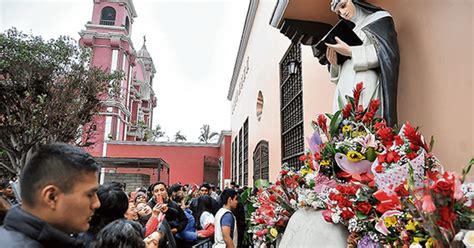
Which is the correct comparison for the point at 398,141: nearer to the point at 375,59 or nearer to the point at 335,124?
the point at 335,124

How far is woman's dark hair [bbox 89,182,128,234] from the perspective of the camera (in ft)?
6.30

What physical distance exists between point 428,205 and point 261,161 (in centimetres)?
777

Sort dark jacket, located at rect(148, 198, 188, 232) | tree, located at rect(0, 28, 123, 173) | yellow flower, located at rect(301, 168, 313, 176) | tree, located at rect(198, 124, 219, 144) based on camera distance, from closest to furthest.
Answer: yellow flower, located at rect(301, 168, 313, 176), dark jacket, located at rect(148, 198, 188, 232), tree, located at rect(0, 28, 123, 173), tree, located at rect(198, 124, 219, 144)

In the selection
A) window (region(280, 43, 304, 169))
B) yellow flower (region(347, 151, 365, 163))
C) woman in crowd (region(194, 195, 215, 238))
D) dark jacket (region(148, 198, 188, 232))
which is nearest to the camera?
yellow flower (region(347, 151, 365, 163))

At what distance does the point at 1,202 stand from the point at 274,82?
20.4 feet

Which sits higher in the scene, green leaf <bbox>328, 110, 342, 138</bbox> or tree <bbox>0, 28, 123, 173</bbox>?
tree <bbox>0, 28, 123, 173</bbox>

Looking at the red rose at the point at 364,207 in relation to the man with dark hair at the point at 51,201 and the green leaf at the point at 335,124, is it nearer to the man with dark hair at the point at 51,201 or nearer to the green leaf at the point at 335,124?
the green leaf at the point at 335,124

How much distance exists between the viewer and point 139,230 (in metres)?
1.72

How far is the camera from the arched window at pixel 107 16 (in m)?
25.5

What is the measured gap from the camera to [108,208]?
1.94 meters

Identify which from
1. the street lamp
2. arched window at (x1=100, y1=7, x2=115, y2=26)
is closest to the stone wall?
arched window at (x1=100, y1=7, x2=115, y2=26)

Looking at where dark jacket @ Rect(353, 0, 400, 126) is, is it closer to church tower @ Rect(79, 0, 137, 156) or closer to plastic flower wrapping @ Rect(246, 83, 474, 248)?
plastic flower wrapping @ Rect(246, 83, 474, 248)

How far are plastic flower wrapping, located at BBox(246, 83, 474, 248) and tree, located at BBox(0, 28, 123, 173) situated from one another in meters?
12.1

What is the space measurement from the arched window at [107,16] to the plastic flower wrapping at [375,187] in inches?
1046
